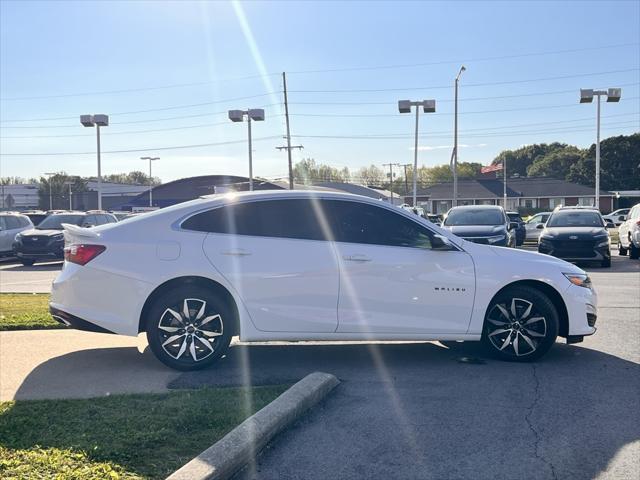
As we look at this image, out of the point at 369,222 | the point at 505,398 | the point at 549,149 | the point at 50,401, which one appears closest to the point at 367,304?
the point at 369,222

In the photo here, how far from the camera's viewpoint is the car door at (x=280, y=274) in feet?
19.4

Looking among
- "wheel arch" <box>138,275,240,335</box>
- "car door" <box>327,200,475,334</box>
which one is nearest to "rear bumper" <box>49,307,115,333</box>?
"wheel arch" <box>138,275,240,335</box>

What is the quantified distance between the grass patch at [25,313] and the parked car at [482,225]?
34.7 ft

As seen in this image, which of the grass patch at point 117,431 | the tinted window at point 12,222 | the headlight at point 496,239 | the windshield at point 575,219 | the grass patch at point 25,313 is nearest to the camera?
the grass patch at point 117,431

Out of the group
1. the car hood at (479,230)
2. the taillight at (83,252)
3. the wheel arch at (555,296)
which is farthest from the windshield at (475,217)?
the taillight at (83,252)

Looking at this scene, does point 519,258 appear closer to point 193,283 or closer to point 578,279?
point 578,279

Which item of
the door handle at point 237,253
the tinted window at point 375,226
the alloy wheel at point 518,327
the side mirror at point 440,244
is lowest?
the alloy wheel at point 518,327

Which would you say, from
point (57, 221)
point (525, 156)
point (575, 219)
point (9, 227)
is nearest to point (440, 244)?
point (575, 219)

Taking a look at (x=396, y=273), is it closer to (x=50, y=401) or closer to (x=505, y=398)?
(x=505, y=398)

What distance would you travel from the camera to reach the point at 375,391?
5.32 metres

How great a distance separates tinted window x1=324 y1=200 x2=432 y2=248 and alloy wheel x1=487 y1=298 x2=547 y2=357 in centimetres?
103

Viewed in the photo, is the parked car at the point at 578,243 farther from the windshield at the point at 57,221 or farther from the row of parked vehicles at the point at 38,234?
the windshield at the point at 57,221

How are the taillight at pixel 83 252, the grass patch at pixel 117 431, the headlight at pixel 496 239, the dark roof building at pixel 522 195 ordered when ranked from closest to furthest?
1. the grass patch at pixel 117 431
2. the taillight at pixel 83 252
3. the headlight at pixel 496 239
4. the dark roof building at pixel 522 195

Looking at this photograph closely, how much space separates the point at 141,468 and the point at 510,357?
400 centimetres
